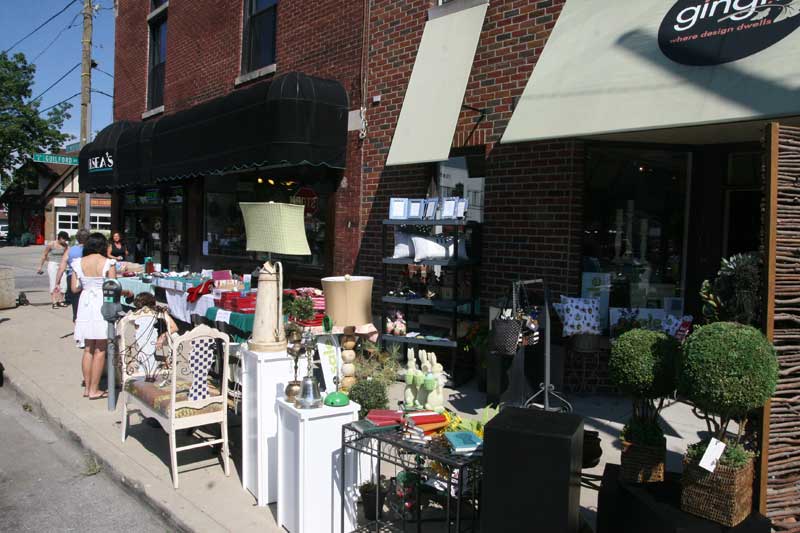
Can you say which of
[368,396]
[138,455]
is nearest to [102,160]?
[138,455]

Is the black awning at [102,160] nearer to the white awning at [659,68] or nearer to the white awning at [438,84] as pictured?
the white awning at [438,84]

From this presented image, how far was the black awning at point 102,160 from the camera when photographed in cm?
1374

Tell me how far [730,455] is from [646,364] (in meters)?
0.59

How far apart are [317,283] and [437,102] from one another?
382 centimetres

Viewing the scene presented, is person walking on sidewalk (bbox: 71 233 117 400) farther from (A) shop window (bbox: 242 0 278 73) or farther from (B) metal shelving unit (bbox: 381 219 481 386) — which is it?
(A) shop window (bbox: 242 0 278 73)

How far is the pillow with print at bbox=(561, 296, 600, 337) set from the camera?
636 centimetres

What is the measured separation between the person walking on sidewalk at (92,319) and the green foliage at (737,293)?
6046 millimetres

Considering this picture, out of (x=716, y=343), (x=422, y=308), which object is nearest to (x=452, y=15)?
(x=422, y=308)

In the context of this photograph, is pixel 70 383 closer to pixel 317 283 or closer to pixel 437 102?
pixel 317 283

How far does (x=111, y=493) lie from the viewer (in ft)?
15.6

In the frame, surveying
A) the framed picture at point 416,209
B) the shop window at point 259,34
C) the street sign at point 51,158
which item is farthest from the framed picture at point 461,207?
the street sign at point 51,158

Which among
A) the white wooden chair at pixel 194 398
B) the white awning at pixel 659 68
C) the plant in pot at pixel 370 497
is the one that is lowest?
the plant in pot at pixel 370 497

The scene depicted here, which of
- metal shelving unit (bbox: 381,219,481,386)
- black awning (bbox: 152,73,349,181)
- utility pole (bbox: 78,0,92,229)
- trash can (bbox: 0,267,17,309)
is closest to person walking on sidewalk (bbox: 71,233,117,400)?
black awning (bbox: 152,73,349,181)

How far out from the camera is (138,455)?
5320mm
